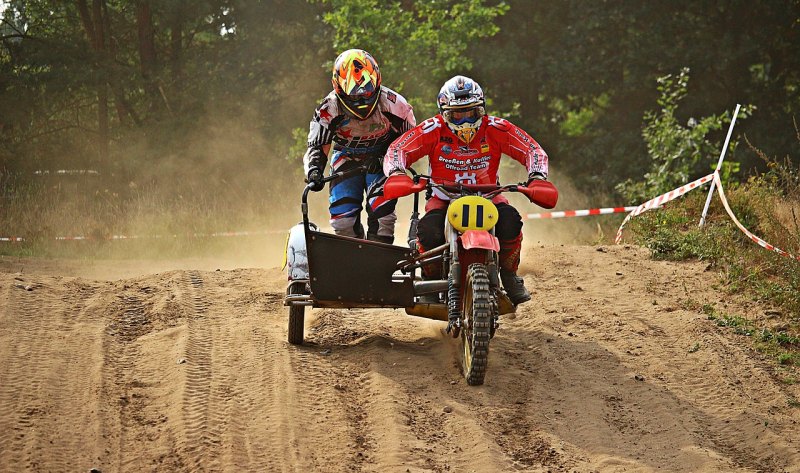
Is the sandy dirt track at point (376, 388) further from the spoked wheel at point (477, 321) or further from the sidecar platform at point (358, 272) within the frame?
the sidecar platform at point (358, 272)

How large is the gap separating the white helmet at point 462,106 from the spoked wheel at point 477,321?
1.35 metres

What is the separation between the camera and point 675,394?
7.19 meters

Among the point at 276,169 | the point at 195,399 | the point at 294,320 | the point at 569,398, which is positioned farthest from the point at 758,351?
the point at 276,169

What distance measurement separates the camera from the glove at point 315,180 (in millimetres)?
8124

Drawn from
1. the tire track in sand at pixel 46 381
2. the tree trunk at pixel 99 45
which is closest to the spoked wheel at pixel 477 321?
the tire track in sand at pixel 46 381

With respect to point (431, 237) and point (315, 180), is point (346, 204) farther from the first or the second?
point (431, 237)

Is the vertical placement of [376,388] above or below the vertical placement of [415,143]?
below

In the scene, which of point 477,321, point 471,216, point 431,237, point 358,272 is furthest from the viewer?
point 358,272

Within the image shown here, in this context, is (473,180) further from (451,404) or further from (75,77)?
(75,77)

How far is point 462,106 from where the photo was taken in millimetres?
7805

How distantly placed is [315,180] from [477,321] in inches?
82.4

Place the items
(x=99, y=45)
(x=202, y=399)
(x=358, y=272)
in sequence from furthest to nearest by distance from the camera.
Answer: (x=99, y=45) → (x=358, y=272) → (x=202, y=399)

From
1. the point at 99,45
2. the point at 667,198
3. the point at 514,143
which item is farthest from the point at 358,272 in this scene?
the point at 99,45

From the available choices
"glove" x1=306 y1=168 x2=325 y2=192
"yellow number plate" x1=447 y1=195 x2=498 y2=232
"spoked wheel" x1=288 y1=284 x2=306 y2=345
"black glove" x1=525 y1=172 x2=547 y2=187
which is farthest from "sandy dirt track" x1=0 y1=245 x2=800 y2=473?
"black glove" x1=525 y1=172 x2=547 y2=187
